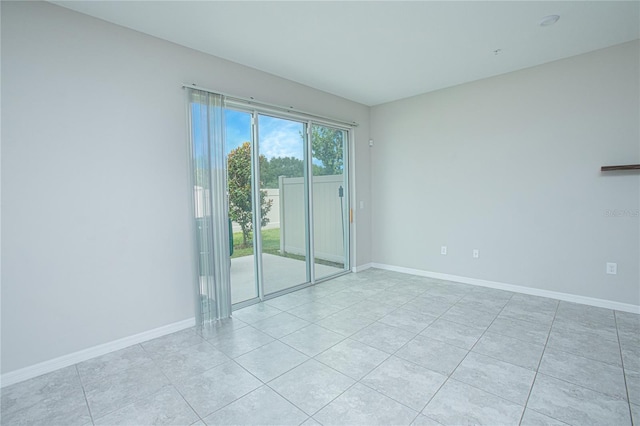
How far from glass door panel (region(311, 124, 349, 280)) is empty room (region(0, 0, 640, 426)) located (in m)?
0.06

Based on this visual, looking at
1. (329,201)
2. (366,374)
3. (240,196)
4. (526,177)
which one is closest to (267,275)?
(240,196)

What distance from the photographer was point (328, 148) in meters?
4.55

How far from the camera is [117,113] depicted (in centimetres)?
255

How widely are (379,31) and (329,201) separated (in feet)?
8.06

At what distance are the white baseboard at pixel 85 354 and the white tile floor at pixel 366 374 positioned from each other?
2.5 inches

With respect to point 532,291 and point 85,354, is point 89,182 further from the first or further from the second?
point 532,291

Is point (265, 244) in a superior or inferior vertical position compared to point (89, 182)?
inferior

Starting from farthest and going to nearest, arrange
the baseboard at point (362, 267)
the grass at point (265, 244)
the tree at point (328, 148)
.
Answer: the baseboard at point (362, 267) → the tree at point (328, 148) → the grass at point (265, 244)

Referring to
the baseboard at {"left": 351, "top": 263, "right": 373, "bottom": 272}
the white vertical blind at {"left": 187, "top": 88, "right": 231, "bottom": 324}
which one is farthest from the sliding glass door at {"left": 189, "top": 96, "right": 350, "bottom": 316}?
the baseboard at {"left": 351, "top": 263, "right": 373, "bottom": 272}

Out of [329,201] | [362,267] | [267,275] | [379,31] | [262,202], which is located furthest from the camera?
[362,267]

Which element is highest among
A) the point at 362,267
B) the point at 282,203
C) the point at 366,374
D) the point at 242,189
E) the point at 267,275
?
the point at 242,189

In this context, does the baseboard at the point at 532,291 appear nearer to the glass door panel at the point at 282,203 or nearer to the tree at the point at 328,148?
the glass door panel at the point at 282,203

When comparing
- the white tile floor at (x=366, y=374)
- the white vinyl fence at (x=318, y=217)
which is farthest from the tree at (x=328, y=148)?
the white tile floor at (x=366, y=374)

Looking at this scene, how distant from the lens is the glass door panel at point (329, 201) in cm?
438
